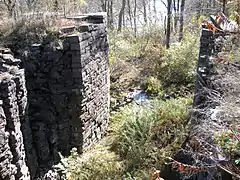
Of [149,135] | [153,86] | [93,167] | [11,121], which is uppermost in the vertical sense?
[11,121]

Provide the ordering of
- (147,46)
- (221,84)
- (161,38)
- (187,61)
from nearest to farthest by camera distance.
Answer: (221,84)
(187,61)
(147,46)
(161,38)

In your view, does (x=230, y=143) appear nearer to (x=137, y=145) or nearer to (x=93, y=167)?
(x=93, y=167)

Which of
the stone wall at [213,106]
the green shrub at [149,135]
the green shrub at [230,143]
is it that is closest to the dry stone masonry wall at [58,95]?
the green shrub at [149,135]

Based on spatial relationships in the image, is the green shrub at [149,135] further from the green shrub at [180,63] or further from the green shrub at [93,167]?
the green shrub at [180,63]

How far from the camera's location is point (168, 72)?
1127cm

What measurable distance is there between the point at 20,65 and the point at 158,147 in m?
3.23

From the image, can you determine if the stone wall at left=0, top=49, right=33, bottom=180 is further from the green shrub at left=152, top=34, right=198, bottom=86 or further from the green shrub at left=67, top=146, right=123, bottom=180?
the green shrub at left=152, top=34, right=198, bottom=86

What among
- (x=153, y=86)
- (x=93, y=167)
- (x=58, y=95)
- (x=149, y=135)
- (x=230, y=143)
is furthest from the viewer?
(x=153, y=86)

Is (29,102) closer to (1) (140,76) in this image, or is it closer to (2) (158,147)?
(2) (158,147)

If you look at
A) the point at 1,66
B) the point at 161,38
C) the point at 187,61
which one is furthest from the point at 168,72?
the point at 1,66

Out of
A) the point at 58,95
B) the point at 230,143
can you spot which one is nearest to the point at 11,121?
A: the point at 58,95

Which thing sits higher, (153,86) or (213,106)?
(213,106)

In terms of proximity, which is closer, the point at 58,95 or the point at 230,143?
the point at 230,143

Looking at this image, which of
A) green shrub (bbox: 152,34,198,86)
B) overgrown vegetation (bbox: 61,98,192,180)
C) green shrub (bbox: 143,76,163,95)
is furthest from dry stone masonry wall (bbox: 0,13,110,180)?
green shrub (bbox: 152,34,198,86)
